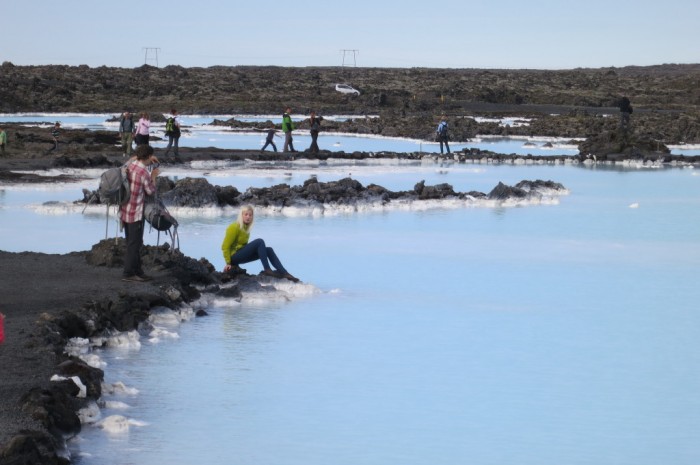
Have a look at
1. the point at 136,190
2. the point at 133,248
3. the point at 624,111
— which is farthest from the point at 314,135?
the point at 136,190

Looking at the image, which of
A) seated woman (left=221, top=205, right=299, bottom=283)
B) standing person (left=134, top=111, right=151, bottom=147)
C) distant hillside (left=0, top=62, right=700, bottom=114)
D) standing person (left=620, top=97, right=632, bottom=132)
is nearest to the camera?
seated woman (left=221, top=205, right=299, bottom=283)

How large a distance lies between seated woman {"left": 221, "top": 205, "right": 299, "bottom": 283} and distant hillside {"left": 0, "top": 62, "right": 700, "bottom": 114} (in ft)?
213

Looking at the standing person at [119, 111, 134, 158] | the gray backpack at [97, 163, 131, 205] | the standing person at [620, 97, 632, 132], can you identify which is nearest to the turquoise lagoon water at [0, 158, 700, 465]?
the gray backpack at [97, 163, 131, 205]

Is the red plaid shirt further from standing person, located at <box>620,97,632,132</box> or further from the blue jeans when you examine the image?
standing person, located at <box>620,97,632,132</box>

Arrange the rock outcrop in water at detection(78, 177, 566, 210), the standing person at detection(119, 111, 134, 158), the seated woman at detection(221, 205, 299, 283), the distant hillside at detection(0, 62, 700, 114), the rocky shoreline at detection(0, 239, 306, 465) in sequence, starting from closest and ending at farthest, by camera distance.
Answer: the rocky shoreline at detection(0, 239, 306, 465) → the seated woman at detection(221, 205, 299, 283) → the rock outcrop in water at detection(78, 177, 566, 210) → the standing person at detection(119, 111, 134, 158) → the distant hillside at detection(0, 62, 700, 114)

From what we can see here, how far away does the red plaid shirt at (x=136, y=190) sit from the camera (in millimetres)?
11836

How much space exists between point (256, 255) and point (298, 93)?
94.1 m

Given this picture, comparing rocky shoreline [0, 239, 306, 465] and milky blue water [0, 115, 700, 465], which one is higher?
rocky shoreline [0, 239, 306, 465]

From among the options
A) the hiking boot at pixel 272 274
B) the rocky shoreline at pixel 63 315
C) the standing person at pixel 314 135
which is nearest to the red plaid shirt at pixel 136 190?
the rocky shoreline at pixel 63 315

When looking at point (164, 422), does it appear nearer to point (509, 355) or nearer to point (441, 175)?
point (509, 355)

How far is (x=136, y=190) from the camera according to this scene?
11930mm

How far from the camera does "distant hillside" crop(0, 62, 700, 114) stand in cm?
8338

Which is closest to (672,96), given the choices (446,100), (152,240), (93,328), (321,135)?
(446,100)

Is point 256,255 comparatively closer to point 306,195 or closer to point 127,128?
point 306,195
